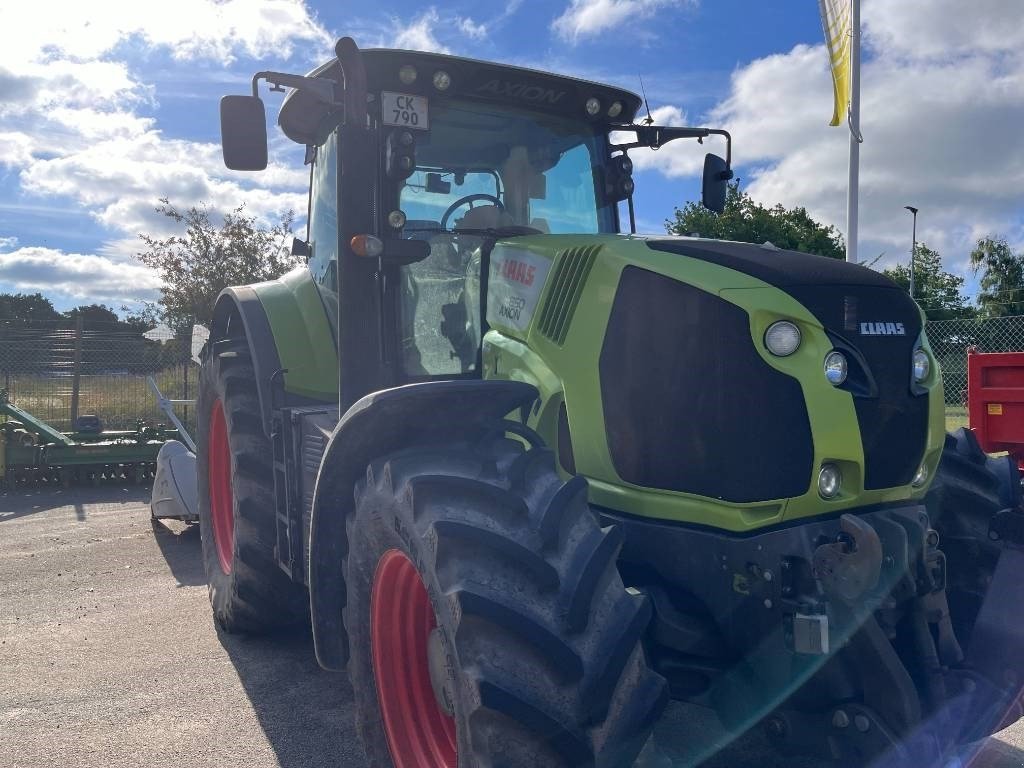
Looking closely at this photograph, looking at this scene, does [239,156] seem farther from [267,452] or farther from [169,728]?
[169,728]

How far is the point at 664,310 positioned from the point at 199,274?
20501 millimetres

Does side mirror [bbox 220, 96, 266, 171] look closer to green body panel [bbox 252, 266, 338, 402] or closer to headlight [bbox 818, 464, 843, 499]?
green body panel [bbox 252, 266, 338, 402]

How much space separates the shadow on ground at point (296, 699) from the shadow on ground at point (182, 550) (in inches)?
58.1

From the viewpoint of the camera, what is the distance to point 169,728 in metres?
3.76

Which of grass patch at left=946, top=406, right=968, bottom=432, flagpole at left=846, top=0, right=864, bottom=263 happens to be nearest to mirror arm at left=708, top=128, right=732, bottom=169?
flagpole at left=846, top=0, right=864, bottom=263

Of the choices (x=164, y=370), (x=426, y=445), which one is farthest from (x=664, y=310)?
(x=164, y=370)

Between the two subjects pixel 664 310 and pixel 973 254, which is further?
pixel 973 254

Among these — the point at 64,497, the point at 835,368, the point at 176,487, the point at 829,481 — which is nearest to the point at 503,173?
the point at 835,368

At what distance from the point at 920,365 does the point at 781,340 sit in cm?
61

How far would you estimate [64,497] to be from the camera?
31.9ft

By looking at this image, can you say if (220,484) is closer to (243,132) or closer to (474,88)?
(243,132)

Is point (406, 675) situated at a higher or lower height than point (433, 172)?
lower

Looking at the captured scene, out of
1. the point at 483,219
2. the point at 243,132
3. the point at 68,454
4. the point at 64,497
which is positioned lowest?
the point at 64,497

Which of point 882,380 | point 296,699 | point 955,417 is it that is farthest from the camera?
point 955,417
